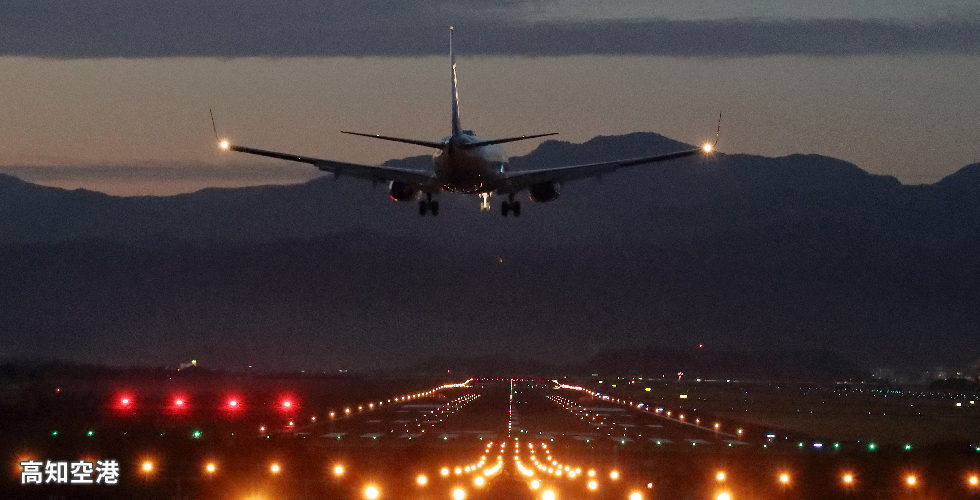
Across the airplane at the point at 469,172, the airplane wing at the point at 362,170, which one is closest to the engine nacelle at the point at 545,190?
the airplane at the point at 469,172

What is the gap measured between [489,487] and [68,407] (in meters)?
43.0

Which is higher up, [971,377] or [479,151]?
[479,151]

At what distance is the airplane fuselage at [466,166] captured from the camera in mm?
76688

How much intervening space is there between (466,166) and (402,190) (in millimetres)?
5207

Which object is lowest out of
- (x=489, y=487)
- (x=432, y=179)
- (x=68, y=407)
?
(x=489, y=487)

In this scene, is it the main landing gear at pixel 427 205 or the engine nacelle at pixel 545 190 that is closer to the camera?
the engine nacelle at pixel 545 190

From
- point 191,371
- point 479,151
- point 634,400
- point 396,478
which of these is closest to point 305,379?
point 191,371

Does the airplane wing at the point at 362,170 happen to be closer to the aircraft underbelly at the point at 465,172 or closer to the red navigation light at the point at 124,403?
the aircraft underbelly at the point at 465,172

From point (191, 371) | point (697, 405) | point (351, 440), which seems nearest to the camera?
point (351, 440)

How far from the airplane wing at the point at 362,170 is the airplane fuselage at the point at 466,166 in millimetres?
1067

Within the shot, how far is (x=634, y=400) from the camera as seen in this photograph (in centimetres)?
12381

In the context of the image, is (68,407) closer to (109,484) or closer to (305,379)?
(109,484)

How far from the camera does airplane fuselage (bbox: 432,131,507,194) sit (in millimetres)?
76688

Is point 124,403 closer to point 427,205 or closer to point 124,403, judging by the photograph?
point 124,403
